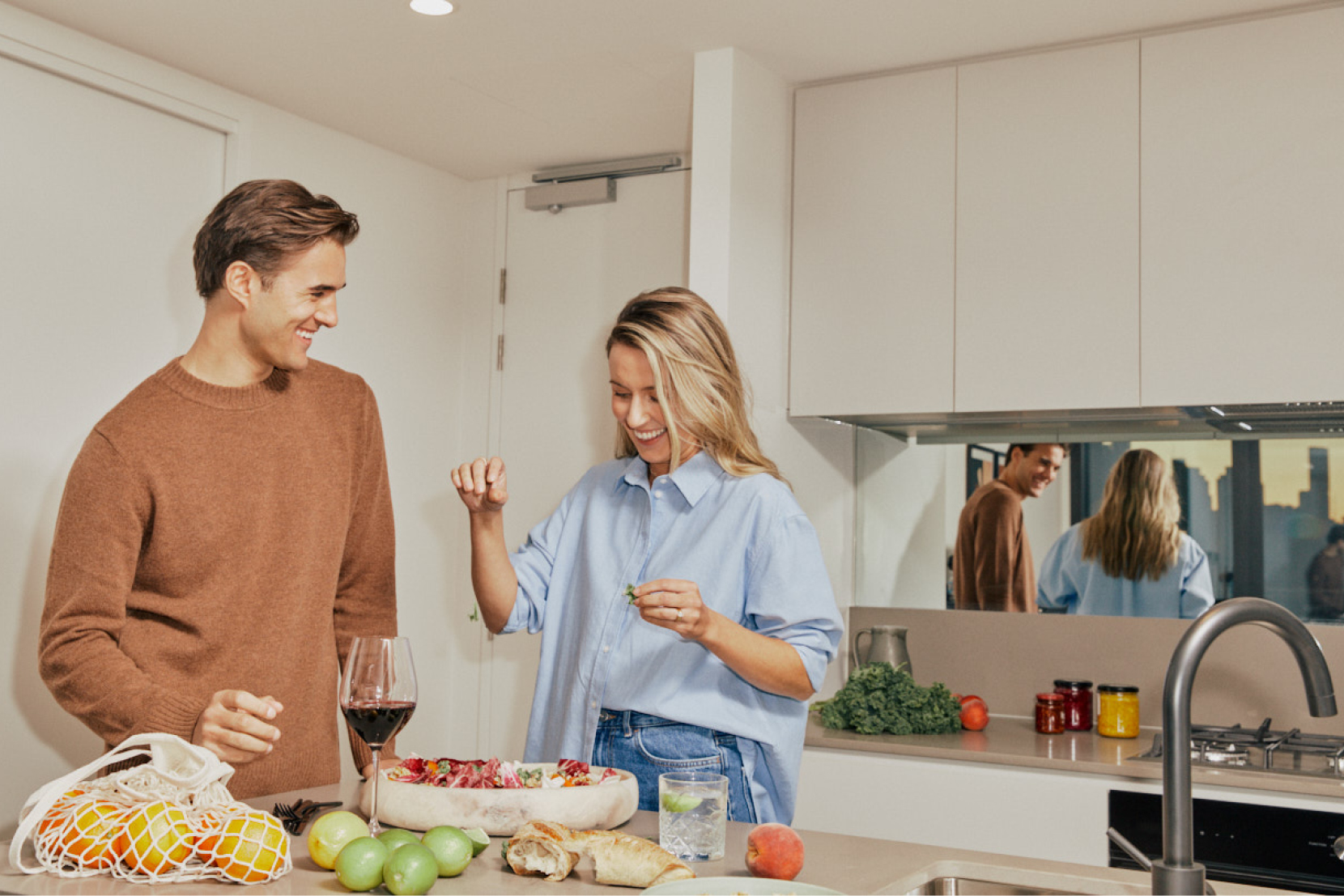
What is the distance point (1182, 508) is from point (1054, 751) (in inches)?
31.1

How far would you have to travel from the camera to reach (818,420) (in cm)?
323

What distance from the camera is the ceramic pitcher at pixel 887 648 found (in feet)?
10.3

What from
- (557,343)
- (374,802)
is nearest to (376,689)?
(374,802)

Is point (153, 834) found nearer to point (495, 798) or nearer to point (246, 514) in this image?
point (495, 798)

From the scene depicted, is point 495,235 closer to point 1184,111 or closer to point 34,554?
point 34,554

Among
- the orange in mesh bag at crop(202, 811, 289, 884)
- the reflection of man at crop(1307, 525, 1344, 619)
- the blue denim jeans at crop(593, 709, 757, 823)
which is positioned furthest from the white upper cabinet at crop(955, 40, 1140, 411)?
the orange in mesh bag at crop(202, 811, 289, 884)

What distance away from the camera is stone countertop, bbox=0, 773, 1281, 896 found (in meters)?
1.17

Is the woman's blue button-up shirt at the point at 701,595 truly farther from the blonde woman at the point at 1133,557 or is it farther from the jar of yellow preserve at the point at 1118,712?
the blonde woman at the point at 1133,557

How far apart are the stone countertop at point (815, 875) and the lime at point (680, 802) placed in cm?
7

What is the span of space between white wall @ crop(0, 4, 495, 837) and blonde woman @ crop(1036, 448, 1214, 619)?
6.08ft

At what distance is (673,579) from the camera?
1677mm

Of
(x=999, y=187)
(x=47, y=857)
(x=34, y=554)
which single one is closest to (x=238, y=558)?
(x=47, y=857)

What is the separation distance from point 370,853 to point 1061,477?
2441 mm

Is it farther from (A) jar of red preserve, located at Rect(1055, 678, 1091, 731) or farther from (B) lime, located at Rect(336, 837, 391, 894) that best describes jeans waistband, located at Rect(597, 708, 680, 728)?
(A) jar of red preserve, located at Rect(1055, 678, 1091, 731)
